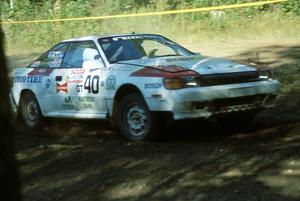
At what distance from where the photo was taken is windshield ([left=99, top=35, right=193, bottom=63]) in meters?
8.89

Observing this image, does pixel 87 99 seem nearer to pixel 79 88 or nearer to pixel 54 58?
pixel 79 88

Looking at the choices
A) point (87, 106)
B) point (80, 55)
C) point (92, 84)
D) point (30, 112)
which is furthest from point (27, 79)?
point (92, 84)

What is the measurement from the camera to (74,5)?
27.4 metres

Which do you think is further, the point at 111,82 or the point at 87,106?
the point at 87,106

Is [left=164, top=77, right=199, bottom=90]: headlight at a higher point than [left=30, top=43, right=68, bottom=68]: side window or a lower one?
lower

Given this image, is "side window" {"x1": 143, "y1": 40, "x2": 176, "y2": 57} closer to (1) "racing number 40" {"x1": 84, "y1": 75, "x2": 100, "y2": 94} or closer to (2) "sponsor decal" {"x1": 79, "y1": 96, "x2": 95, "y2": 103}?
(1) "racing number 40" {"x1": 84, "y1": 75, "x2": 100, "y2": 94}

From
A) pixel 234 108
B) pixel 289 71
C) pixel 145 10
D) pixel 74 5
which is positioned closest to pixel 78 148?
pixel 234 108

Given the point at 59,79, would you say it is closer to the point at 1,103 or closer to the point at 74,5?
the point at 1,103

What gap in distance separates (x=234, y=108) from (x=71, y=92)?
2.49 meters

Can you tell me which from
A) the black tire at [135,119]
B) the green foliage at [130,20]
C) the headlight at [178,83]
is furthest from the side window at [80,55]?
the green foliage at [130,20]

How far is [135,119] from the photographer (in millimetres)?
8195

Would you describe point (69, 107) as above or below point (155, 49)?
below

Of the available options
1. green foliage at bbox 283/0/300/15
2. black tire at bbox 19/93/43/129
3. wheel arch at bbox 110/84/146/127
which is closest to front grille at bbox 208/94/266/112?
wheel arch at bbox 110/84/146/127

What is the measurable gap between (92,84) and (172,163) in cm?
239
